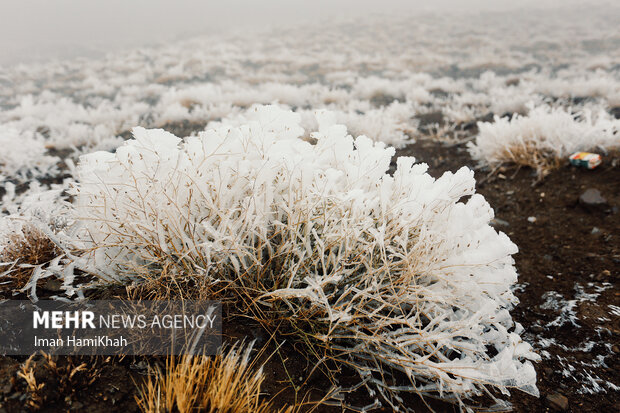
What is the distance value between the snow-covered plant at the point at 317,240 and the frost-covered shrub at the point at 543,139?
2.69 meters

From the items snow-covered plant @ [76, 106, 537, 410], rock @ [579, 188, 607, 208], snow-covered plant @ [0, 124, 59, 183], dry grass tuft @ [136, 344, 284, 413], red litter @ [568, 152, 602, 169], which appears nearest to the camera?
dry grass tuft @ [136, 344, 284, 413]

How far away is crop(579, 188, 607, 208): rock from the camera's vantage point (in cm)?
301

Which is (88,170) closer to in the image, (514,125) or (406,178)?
(406,178)

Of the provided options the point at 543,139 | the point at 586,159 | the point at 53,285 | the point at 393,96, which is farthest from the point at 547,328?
the point at 393,96

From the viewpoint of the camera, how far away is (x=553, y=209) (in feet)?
10.6

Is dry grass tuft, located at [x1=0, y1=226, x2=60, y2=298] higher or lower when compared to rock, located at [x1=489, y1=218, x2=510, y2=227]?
higher

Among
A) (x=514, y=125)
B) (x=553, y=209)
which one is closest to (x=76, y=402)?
(x=553, y=209)

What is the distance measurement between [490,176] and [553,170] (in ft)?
2.01

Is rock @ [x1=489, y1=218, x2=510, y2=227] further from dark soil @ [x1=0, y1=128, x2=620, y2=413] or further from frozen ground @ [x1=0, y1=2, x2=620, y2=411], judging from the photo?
frozen ground @ [x1=0, y1=2, x2=620, y2=411]

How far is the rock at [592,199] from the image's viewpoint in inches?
119

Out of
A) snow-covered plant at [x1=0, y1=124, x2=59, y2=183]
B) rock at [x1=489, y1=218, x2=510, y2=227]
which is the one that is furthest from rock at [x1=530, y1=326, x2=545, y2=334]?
snow-covered plant at [x1=0, y1=124, x2=59, y2=183]

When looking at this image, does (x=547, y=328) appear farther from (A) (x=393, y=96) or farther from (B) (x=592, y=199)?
(A) (x=393, y=96)

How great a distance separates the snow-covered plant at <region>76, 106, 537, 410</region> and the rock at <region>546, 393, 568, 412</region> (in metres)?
0.15

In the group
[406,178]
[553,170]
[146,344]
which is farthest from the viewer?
[553,170]
